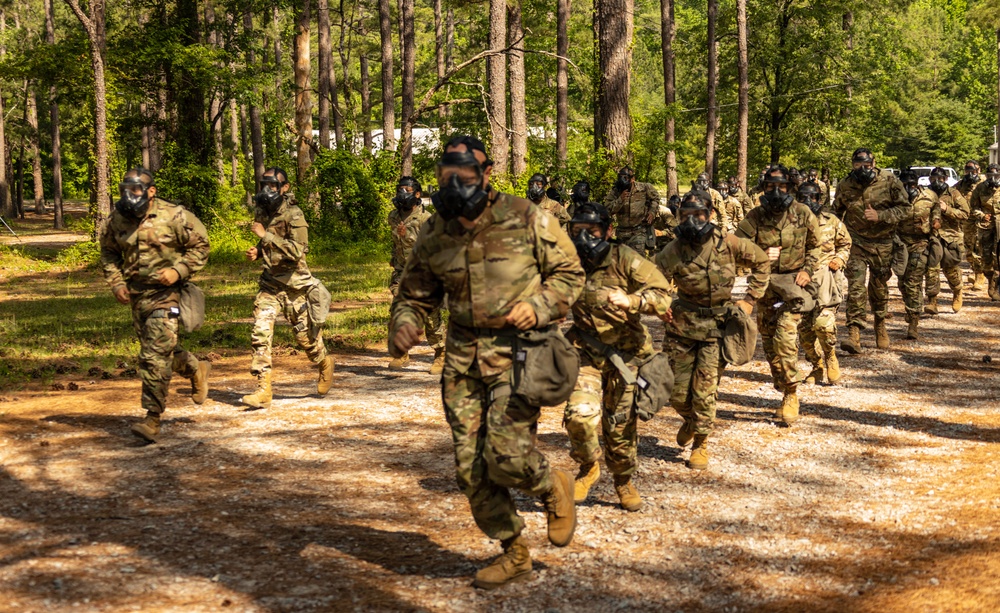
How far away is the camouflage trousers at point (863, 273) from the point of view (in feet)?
43.7

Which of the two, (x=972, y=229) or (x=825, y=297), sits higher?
(x=972, y=229)

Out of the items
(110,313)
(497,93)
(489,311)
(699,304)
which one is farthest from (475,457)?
(497,93)

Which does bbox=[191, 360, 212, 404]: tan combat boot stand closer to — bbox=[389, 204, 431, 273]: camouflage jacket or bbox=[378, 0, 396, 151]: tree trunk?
bbox=[389, 204, 431, 273]: camouflage jacket

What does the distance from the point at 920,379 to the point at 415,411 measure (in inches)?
246

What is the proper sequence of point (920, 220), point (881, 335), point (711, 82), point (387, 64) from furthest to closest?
point (387, 64) < point (711, 82) < point (920, 220) < point (881, 335)

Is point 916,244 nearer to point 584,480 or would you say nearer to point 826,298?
point 826,298

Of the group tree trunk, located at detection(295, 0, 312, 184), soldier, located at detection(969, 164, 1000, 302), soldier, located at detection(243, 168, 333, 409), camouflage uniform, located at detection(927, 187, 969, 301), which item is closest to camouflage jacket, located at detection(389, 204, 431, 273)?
soldier, located at detection(243, 168, 333, 409)

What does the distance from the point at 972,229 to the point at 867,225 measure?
7.42 meters

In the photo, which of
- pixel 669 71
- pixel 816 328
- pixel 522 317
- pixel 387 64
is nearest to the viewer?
pixel 522 317

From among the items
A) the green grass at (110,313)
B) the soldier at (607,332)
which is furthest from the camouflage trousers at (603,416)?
the green grass at (110,313)

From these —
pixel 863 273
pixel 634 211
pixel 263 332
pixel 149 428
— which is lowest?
pixel 149 428

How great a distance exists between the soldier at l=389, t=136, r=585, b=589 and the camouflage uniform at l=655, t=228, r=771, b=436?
9.27 feet

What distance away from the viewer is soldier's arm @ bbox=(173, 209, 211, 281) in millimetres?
8992

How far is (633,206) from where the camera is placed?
1619 centimetres
